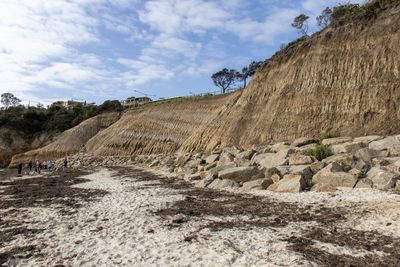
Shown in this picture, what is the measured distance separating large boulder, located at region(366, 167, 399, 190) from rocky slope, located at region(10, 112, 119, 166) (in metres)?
53.8

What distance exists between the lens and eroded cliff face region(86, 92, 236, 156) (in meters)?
55.1

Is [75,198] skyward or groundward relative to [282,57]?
groundward

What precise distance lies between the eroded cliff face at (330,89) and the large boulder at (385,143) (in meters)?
5.21

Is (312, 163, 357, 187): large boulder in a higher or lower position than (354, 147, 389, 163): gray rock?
lower

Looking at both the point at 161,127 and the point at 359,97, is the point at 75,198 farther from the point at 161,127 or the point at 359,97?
the point at 161,127

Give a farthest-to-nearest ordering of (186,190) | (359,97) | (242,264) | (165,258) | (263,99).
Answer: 1. (263,99)
2. (359,97)
3. (186,190)
4. (165,258)
5. (242,264)

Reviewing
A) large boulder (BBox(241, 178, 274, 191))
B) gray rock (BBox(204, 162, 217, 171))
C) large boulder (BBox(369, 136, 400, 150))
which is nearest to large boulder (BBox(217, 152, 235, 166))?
gray rock (BBox(204, 162, 217, 171))

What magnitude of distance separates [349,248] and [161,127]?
165ft

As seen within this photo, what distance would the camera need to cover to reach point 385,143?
1923 centimetres

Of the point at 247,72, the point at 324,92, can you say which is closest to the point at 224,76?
the point at 247,72

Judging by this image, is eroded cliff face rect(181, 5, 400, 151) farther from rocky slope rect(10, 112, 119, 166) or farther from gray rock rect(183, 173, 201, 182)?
rocky slope rect(10, 112, 119, 166)

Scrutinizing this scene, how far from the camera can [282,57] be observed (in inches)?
1523

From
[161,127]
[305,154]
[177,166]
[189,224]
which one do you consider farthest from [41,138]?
[189,224]

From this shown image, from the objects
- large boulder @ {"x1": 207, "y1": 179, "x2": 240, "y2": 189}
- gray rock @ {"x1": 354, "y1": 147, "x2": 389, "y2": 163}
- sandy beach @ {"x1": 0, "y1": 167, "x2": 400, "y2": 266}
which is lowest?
sandy beach @ {"x1": 0, "y1": 167, "x2": 400, "y2": 266}
